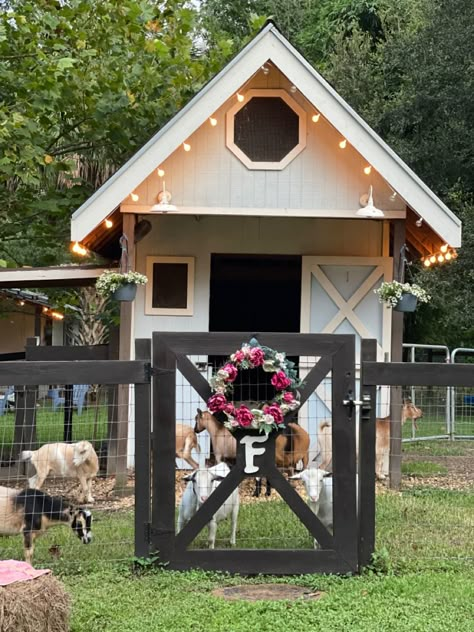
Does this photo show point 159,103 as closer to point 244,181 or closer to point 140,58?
point 140,58

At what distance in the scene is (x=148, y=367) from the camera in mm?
5227

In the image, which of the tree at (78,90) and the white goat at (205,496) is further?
the tree at (78,90)

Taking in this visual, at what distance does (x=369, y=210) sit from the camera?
321 inches

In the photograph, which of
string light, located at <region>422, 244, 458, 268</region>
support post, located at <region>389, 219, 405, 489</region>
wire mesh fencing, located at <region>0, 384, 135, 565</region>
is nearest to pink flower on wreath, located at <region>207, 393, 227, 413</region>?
wire mesh fencing, located at <region>0, 384, 135, 565</region>

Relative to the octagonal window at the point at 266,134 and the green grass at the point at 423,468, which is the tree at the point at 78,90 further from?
the green grass at the point at 423,468

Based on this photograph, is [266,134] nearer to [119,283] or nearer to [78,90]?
[119,283]

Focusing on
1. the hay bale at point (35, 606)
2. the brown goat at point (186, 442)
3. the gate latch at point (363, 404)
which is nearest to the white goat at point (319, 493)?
the gate latch at point (363, 404)

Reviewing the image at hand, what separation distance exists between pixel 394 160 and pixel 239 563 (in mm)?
4740

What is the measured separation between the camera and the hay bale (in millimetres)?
3654

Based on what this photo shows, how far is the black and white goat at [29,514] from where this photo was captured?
521cm

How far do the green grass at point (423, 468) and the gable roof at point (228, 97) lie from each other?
3.03 metres

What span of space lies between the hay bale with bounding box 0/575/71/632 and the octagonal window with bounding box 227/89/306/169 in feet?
18.5

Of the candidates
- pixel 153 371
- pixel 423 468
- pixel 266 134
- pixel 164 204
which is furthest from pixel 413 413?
pixel 153 371

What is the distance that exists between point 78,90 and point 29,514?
7791 millimetres
